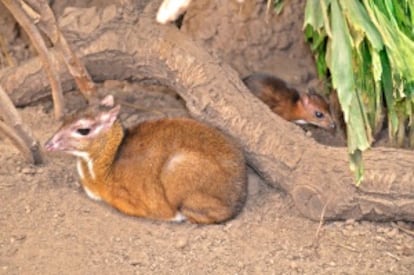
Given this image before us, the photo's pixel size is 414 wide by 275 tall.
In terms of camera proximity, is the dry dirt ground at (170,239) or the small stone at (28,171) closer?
the dry dirt ground at (170,239)

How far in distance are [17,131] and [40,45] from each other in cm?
40

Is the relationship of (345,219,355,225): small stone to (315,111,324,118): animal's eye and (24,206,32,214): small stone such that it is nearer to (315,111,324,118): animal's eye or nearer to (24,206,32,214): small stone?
(24,206,32,214): small stone

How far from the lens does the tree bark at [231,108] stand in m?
3.78

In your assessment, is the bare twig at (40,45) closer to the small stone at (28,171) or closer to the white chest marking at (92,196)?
the small stone at (28,171)

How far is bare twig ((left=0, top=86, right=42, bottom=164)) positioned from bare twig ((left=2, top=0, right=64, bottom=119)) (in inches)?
8.8

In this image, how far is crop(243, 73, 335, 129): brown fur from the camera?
5.11 m

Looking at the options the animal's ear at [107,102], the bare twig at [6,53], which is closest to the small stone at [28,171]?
the animal's ear at [107,102]

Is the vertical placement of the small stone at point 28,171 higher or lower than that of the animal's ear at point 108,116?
lower

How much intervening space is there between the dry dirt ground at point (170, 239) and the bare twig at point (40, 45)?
318 millimetres

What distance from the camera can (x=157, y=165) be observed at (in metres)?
3.93

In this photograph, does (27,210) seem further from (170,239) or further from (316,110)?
(316,110)

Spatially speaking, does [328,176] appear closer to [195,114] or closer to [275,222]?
[275,222]

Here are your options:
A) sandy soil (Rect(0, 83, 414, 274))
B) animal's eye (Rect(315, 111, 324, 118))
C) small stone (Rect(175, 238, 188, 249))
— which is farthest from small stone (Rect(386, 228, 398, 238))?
animal's eye (Rect(315, 111, 324, 118))

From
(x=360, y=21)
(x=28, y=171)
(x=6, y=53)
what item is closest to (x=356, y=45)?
(x=360, y=21)
